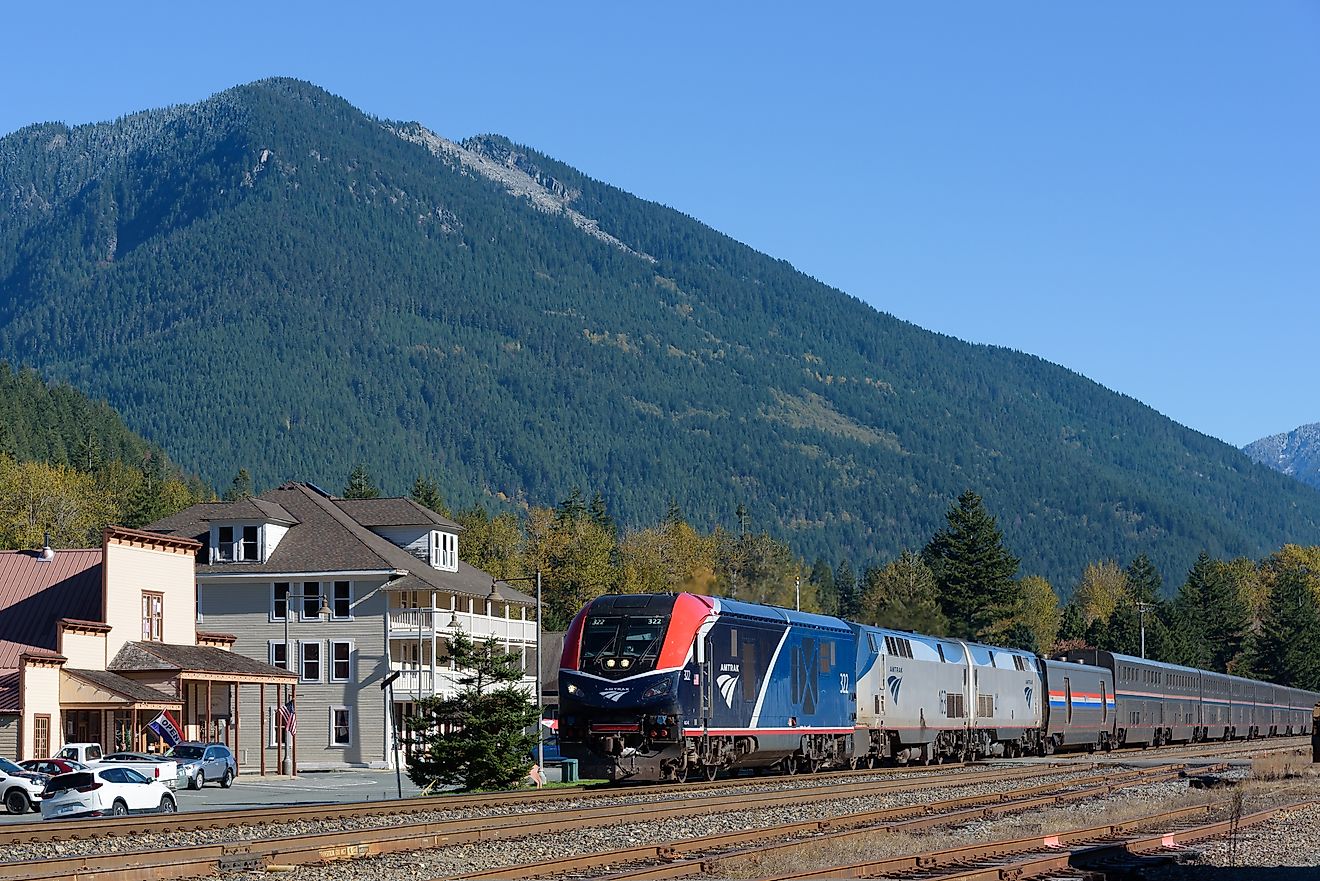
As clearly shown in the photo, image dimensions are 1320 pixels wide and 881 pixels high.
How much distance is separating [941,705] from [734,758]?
49.6 ft

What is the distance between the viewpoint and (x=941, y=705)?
180 ft

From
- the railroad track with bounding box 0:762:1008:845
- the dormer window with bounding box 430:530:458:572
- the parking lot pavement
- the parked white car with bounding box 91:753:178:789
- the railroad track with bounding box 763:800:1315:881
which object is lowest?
the parking lot pavement

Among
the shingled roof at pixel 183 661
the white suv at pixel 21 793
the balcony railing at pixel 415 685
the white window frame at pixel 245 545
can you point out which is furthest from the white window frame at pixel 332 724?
the white suv at pixel 21 793

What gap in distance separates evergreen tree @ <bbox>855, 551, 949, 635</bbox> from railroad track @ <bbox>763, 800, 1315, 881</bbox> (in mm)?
66101

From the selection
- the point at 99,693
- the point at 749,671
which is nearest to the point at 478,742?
the point at 749,671

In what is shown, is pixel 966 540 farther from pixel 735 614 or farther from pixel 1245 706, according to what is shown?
pixel 735 614

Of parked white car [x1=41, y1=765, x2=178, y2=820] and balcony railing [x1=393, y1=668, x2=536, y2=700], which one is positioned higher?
balcony railing [x1=393, y1=668, x2=536, y2=700]

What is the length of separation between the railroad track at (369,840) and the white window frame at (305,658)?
45.6m

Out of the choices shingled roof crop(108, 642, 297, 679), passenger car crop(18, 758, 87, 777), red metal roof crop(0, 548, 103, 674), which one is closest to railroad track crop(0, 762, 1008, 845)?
passenger car crop(18, 758, 87, 777)

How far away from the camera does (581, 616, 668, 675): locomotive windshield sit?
3831 cm

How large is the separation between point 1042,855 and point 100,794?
2046 cm

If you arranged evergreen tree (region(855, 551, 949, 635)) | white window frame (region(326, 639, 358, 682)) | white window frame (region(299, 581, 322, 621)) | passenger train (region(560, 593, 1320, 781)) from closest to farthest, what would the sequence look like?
passenger train (region(560, 593, 1320, 781))
white window frame (region(326, 639, 358, 682))
white window frame (region(299, 581, 322, 621))
evergreen tree (region(855, 551, 949, 635))

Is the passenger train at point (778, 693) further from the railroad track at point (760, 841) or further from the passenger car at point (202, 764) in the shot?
the passenger car at point (202, 764)

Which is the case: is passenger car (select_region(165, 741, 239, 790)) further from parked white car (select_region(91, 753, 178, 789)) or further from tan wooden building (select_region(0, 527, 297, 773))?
parked white car (select_region(91, 753, 178, 789))
